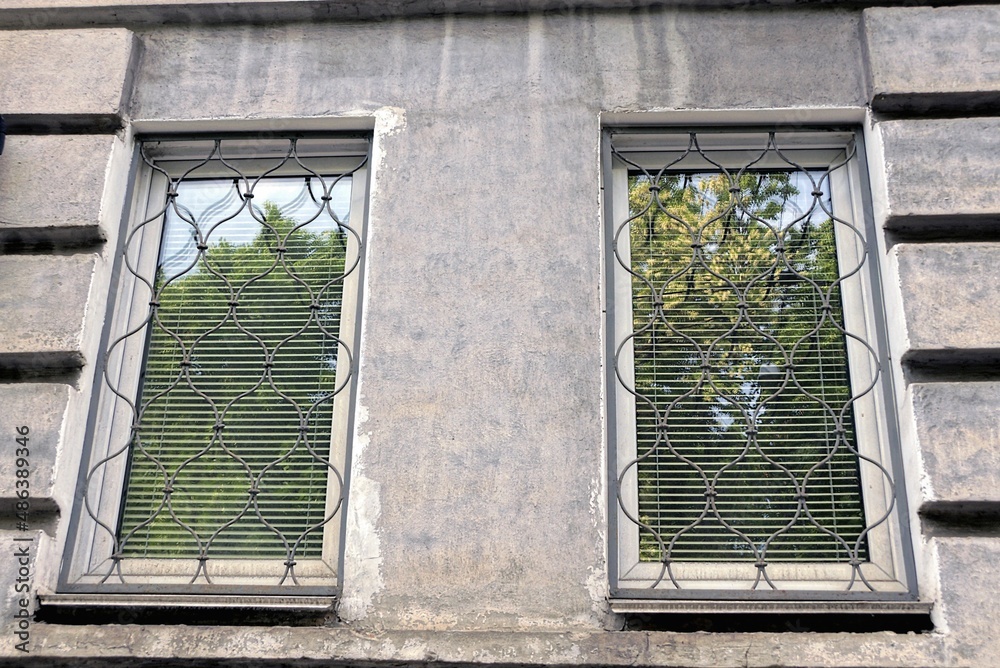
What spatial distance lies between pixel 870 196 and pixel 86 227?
2.70m

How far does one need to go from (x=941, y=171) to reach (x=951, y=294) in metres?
0.46

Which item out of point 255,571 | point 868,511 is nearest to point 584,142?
point 868,511

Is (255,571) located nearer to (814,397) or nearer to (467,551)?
(467,551)

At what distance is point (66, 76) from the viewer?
356 centimetres

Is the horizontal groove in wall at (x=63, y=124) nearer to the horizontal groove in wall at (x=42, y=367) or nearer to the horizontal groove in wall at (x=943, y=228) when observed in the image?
the horizontal groove in wall at (x=42, y=367)

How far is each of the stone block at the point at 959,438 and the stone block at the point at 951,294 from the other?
140 millimetres

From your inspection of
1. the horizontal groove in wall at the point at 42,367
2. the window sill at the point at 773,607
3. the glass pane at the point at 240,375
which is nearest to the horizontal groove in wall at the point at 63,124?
the glass pane at the point at 240,375

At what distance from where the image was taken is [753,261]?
3375 millimetres

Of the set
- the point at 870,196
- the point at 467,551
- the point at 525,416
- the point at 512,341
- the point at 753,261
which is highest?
the point at 870,196

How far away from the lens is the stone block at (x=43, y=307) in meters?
3.13

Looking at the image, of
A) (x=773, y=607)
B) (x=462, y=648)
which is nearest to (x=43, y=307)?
(x=462, y=648)

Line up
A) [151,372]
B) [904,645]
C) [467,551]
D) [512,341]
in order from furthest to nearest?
[151,372]
[512,341]
[467,551]
[904,645]

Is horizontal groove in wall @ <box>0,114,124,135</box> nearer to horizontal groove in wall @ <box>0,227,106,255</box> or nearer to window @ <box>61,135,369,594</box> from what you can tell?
window @ <box>61,135,369,594</box>
